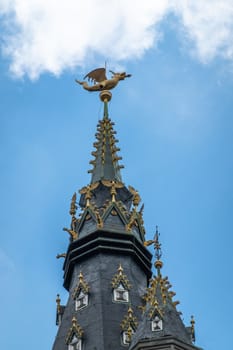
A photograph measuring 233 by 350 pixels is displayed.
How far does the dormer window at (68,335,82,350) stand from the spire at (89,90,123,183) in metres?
14.8

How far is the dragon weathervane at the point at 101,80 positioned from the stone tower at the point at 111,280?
5.22m

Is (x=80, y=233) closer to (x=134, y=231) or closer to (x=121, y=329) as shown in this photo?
(x=134, y=231)

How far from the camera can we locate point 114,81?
276ft

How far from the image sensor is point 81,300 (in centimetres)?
6788

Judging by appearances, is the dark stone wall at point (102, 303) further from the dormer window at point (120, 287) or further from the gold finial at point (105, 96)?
the gold finial at point (105, 96)

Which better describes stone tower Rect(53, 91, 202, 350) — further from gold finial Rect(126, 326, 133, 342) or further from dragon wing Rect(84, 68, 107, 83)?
dragon wing Rect(84, 68, 107, 83)

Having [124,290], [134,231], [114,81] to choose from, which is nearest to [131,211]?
[134,231]

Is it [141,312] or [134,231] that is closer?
[141,312]

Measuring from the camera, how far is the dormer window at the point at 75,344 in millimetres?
64062

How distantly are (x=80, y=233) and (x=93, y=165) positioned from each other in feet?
24.4

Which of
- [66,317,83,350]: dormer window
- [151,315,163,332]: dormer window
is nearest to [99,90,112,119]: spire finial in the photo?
[66,317,83,350]: dormer window

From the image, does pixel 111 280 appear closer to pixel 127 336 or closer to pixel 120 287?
pixel 120 287

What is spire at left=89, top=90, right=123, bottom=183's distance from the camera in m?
77.4

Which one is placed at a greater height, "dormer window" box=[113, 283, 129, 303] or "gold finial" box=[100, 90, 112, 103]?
"gold finial" box=[100, 90, 112, 103]
